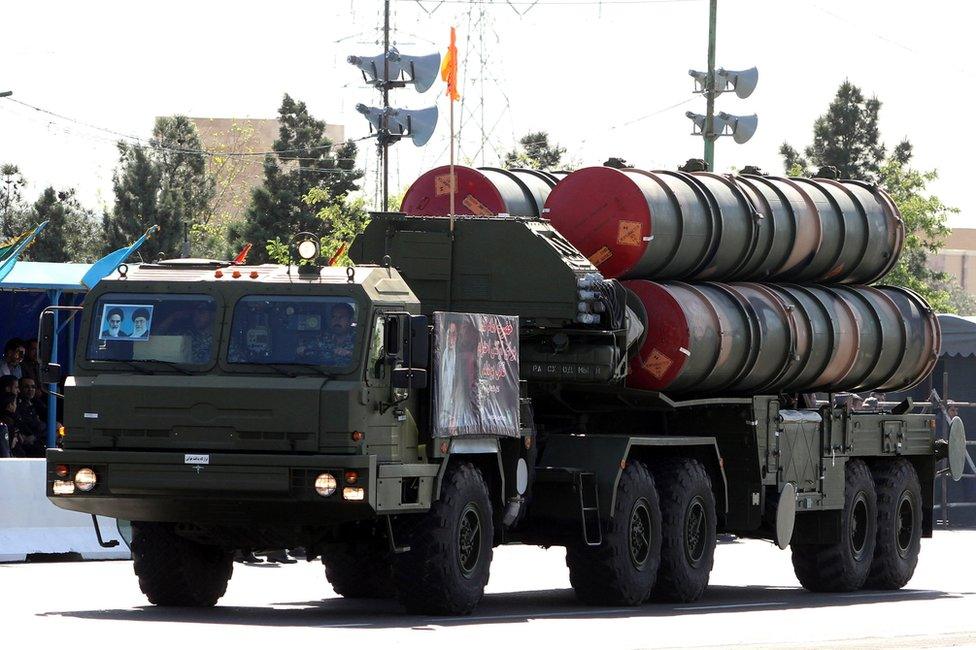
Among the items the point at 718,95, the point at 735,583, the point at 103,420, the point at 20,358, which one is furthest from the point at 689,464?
the point at 718,95

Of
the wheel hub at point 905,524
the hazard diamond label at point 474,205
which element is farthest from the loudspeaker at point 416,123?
the hazard diamond label at point 474,205

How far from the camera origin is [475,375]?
16.7 meters

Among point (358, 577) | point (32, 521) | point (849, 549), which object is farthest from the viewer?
point (32, 521)

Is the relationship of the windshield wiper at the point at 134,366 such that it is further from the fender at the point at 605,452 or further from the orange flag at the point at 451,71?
the fender at the point at 605,452

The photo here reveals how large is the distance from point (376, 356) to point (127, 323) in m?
1.93

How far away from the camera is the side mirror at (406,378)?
15570 mm

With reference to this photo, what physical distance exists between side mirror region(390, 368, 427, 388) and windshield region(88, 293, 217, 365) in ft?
4.56

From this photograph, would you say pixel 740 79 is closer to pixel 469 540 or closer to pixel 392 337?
pixel 469 540

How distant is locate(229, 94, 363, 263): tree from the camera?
7394 cm

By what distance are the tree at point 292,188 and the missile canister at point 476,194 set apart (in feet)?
167

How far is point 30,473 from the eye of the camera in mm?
22219

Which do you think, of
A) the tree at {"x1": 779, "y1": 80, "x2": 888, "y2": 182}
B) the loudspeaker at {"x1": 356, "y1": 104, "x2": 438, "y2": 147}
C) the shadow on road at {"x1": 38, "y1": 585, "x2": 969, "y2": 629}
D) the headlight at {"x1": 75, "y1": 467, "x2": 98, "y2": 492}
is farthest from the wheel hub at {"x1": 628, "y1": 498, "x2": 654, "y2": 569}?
the tree at {"x1": 779, "y1": 80, "x2": 888, "y2": 182}

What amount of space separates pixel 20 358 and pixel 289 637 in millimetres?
11345

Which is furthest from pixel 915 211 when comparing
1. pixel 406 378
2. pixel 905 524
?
pixel 406 378
